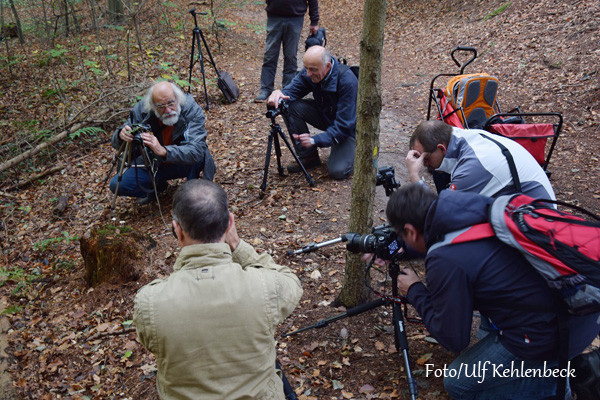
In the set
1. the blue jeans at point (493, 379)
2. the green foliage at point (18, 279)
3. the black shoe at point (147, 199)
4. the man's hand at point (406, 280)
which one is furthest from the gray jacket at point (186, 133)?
the blue jeans at point (493, 379)

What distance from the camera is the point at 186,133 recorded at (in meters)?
4.91

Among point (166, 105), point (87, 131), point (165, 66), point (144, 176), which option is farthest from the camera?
point (165, 66)

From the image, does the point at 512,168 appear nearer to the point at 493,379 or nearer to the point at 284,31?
the point at 493,379

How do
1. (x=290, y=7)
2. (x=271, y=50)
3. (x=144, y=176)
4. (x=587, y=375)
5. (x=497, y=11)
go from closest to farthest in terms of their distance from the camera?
(x=587, y=375), (x=144, y=176), (x=290, y=7), (x=271, y=50), (x=497, y=11)

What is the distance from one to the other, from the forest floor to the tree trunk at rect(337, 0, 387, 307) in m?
0.43

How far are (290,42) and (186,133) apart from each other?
11.9 ft

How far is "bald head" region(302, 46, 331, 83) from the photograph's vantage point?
192 inches

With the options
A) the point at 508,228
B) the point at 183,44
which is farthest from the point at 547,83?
the point at 183,44

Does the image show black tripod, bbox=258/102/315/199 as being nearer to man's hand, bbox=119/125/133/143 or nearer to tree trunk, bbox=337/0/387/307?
man's hand, bbox=119/125/133/143

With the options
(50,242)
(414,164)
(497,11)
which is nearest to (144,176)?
(50,242)

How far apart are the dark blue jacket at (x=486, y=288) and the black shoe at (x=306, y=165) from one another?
11.4 feet

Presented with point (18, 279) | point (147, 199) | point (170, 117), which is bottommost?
point (18, 279)

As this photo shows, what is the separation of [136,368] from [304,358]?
1293mm

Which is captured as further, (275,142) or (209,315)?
(275,142)
